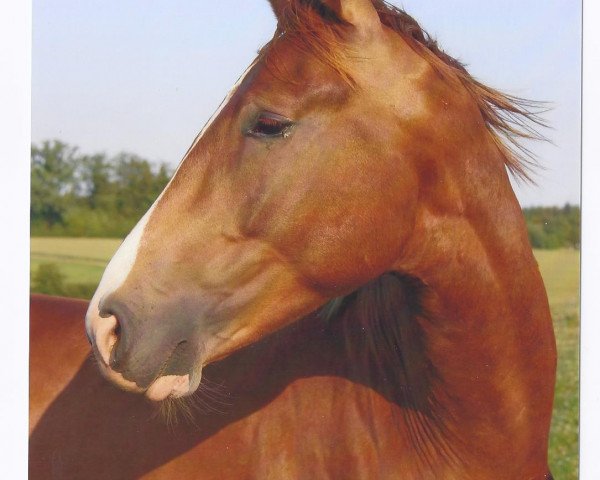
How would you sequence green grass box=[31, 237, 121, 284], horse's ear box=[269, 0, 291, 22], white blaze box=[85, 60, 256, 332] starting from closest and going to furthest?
white blaze box=[85, 60, 256, 332] → horse's ear box=[269, 0, 291, 22] → green grass box=[31, 237, 121, 284]

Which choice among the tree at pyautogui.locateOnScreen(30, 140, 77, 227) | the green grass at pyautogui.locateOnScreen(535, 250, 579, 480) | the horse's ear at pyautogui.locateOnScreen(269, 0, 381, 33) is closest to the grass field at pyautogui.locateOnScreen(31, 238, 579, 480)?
the green grass at pyautogui.locateOnScreen(535, 250, 579, 480)

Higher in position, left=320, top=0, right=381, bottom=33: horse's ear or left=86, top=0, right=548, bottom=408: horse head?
left=320, top=0, right=381, bottom=33: horse's ear

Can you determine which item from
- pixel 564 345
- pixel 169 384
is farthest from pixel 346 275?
pixel 564 345

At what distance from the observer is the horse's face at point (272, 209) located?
1489 mm

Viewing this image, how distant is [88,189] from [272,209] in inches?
127

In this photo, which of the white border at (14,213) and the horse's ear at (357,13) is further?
the white border at (14,213)

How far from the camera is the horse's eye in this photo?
150cm

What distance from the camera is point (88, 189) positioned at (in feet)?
14.4

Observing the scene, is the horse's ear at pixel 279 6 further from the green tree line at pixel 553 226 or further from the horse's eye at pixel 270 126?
the green tree line at pixel 553 226

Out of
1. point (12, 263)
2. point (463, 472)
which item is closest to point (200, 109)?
point (12, 263)

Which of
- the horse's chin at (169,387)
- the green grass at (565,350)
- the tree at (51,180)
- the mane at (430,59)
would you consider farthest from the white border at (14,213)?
the green grass at (565,350)
